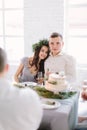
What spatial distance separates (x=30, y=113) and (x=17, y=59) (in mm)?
3336

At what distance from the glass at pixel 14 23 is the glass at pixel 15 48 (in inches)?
4.8

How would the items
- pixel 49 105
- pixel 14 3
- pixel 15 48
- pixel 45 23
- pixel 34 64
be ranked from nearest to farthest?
pixel 49 105, pixel 34 64, pixel 45 23, pixel 14 3, pixel 15 48

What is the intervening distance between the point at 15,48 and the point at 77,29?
1146 millimetres

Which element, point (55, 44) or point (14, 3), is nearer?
point (55, 44)

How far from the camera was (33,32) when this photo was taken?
4.28m

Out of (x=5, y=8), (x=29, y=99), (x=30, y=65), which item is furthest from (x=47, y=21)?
(x=29, y=99)

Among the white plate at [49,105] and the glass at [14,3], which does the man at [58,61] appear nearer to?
the white plate at [49,105]

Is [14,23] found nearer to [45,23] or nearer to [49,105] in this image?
[45,23]

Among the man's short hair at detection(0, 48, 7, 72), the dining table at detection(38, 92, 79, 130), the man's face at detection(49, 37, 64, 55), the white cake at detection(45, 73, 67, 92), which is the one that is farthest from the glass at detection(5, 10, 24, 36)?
the man's short hair at detection(0, 48, 7, 72)

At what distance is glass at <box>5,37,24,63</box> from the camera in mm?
4557

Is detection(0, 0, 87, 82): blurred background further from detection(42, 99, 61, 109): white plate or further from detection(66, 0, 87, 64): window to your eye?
detection(42, 99, 61, 109): white plate

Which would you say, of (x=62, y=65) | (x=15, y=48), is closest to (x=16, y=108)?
(x=62, y=65)

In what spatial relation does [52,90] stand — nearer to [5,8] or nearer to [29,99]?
[29,99]

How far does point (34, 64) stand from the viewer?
128 inches
